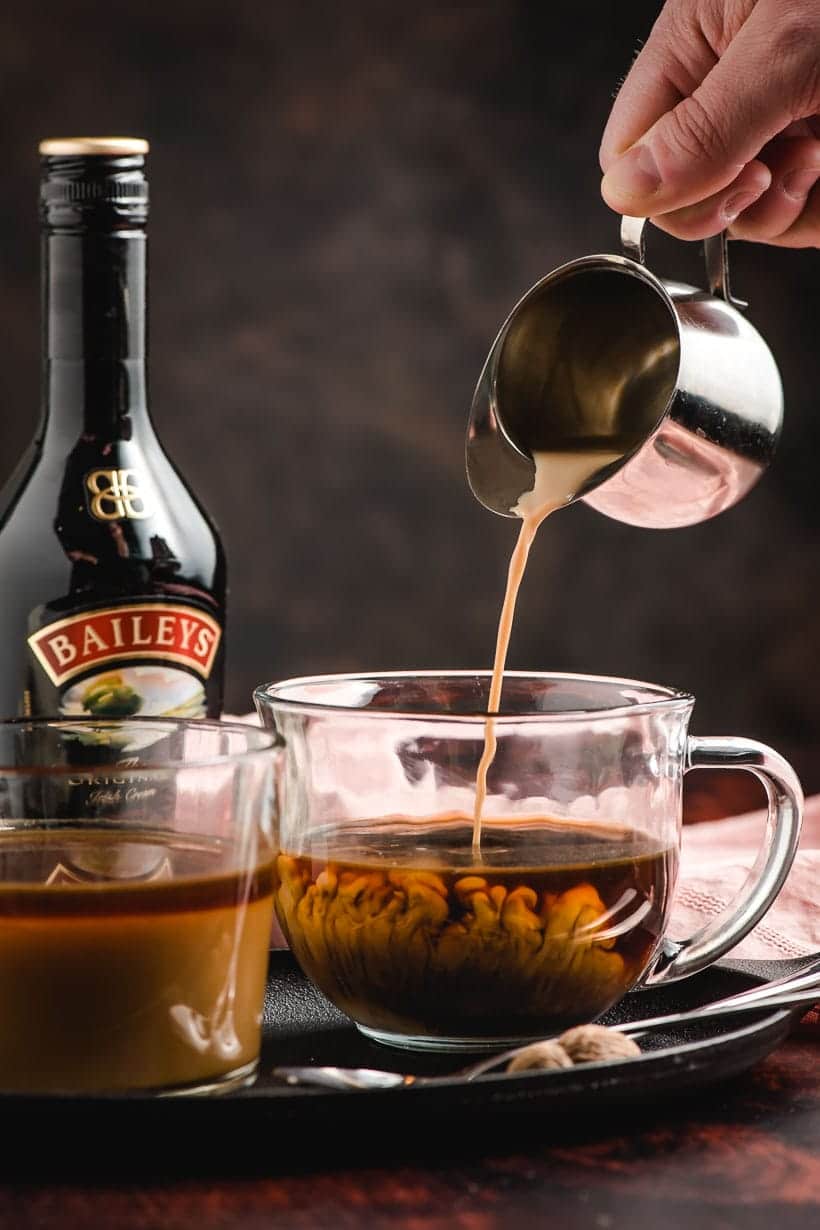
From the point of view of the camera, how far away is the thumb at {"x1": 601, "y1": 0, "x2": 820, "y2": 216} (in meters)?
1.11

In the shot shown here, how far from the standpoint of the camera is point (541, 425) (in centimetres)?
114

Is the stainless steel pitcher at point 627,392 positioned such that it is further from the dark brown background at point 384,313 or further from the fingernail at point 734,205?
the dark brown background at point 384,313

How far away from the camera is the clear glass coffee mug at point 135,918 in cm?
74

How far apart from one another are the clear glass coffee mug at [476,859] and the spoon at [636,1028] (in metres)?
0.03

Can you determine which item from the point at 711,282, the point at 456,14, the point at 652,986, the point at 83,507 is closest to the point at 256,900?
the point at 652,986

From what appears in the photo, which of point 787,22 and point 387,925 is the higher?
point 787,22

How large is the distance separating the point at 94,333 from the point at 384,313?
141 cm

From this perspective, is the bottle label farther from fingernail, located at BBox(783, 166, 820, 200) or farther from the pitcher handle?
fingernail, located at BBox(783, 166, 820, 200)

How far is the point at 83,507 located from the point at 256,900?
0.43 metres

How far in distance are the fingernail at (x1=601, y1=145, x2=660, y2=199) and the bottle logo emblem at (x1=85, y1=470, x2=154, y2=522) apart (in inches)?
13.4

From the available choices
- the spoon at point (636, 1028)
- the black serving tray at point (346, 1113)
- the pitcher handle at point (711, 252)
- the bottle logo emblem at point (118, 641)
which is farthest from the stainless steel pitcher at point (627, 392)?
the black serving tray at point (346, 1113)

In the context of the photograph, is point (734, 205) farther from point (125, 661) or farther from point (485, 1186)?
point (485, 1186)

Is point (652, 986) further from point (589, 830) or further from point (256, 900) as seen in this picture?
point (256, 900)

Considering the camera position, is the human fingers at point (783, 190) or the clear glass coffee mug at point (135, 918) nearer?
the clear glass coffee mug at point (135, 918)
